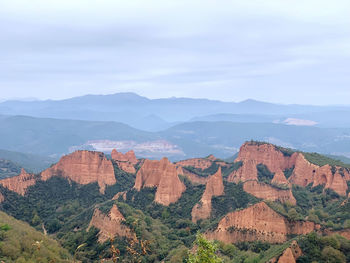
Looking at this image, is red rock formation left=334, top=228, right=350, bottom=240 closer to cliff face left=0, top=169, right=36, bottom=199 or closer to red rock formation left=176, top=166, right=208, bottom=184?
red rock formation left=176, top=166, right=208, bottom=184

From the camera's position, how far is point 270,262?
3803 cm

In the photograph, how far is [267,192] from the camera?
77812 millimetres

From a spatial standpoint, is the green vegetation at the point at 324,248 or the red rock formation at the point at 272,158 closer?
the green vegetation at the point at 324,248

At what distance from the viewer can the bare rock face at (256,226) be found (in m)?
51.2

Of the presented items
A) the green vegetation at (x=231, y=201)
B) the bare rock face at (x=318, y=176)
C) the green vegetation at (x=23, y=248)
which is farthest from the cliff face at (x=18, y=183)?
the bare rock face at (x=318, y=176)

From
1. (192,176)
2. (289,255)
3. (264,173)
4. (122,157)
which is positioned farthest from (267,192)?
(122,157)

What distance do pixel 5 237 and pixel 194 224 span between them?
2937 centimetres

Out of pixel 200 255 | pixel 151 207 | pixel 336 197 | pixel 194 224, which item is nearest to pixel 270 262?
pixel 200 255

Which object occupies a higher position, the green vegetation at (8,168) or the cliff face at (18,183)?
the cliff face at (18,183)

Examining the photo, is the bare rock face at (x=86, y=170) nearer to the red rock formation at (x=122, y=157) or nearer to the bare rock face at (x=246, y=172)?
the red rock formation at (x=122, y=157)

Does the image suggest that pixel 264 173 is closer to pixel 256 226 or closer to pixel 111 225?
pixel 256 226

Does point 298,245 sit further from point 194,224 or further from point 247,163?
point 247,163

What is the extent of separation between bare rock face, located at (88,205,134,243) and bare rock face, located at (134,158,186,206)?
16.5m

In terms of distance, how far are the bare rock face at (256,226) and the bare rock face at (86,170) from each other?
44.3m
